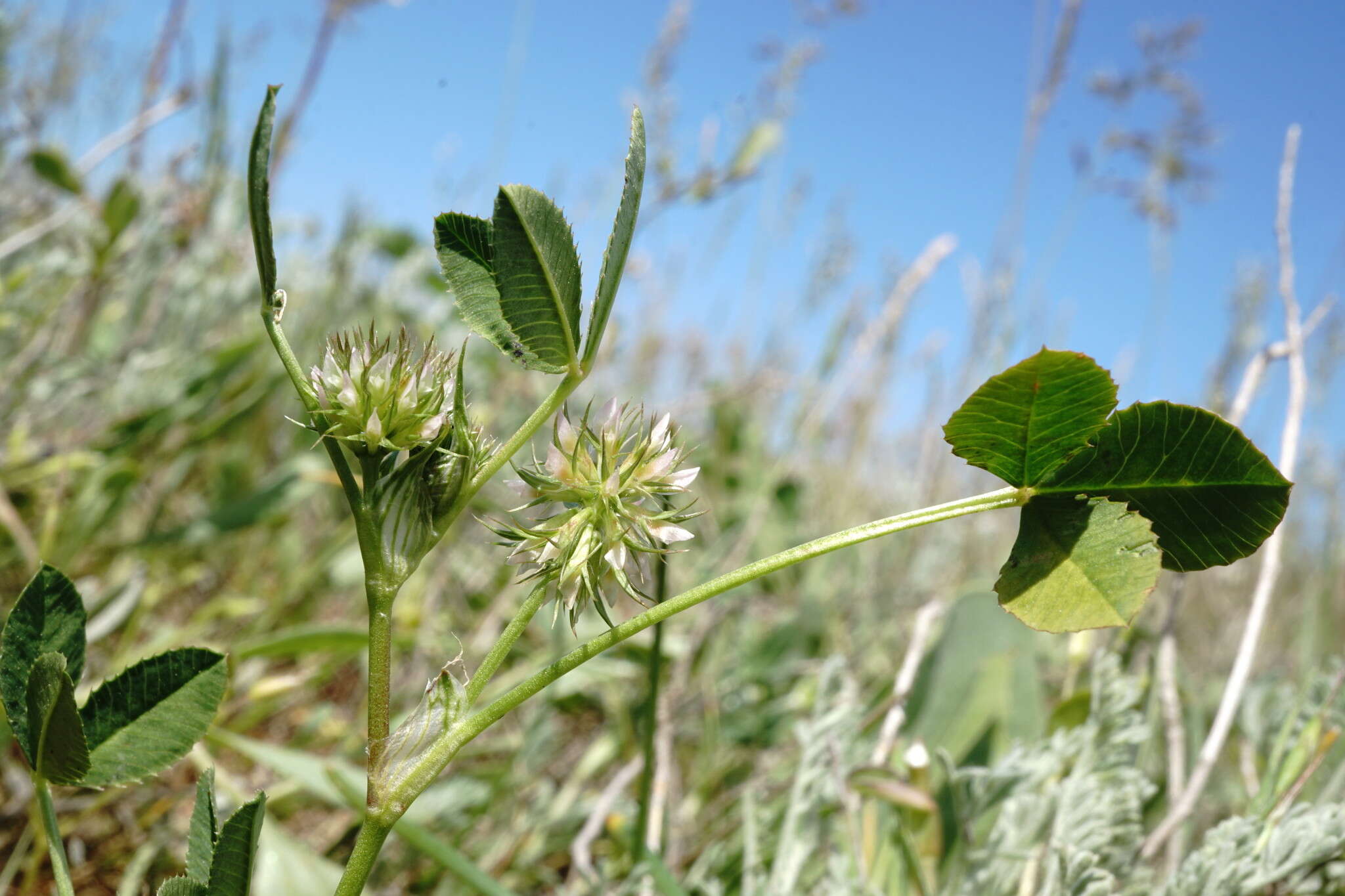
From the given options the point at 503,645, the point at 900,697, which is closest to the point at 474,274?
the point at 503,645

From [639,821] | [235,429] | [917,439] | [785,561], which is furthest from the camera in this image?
[917,439]

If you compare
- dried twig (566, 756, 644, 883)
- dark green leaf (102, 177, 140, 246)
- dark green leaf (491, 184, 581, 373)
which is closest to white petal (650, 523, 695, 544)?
dark green leaf (491, 184, 581, 373)

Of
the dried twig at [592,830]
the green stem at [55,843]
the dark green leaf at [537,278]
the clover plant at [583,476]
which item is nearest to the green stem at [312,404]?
the clover plant at [583,476]

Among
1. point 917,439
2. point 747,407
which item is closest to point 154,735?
point 747,407

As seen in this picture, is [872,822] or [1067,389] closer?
[1067,389]

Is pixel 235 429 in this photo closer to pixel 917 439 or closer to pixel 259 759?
pixel 259 759

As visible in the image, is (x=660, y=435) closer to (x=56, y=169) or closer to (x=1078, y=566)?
(x=1078, y=566)

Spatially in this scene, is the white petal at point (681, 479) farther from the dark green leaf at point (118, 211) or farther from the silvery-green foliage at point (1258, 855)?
the dark green leaf at point (118, 211)
